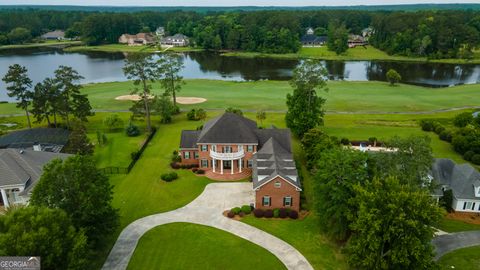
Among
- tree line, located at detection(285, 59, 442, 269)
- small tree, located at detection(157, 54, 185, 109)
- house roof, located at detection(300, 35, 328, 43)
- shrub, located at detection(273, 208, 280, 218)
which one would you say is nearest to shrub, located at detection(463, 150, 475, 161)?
tree line, located at detection(285, 59, 442, 269)

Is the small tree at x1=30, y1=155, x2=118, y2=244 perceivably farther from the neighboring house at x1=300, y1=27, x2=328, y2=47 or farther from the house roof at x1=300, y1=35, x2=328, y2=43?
the house roof at x1=300, y1=35, x2=328, y2=43

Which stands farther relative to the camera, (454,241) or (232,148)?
(232,148)

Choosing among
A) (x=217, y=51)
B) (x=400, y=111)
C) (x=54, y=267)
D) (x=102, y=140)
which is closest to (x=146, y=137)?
(x=102, y=140)

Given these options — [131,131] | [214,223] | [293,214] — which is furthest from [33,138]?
[293,214]

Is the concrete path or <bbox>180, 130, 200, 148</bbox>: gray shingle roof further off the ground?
<bbox>180, 130, 200, 148</bbox>: gray shingle roof

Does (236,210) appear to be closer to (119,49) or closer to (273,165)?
(273,165)

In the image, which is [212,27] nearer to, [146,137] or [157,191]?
[146,137]

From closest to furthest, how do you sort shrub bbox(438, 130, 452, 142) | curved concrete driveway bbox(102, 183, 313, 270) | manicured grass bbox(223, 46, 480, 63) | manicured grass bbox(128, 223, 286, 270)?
manicured grass bbox(128, 223, 286, 270), curved concrete driveway bbox(102, 183, 313, 270), shrub bbox(438, 130, 452, 142), manicured grass bbox(223, 46, 480, 63)
